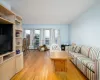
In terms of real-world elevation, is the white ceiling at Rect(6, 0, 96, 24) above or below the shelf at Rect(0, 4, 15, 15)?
above

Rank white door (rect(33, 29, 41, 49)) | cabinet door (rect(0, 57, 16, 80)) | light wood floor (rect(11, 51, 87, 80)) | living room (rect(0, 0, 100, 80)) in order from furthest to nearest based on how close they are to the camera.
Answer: white door (rect(33, 29, 41, 49)), light wood floor (rect(11, 51, 87, 80)), living room (rect(0, 0, 100, 80)), cabinet door (rect(0, 57, 16, 80))

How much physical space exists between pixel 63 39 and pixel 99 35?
5.70 meters

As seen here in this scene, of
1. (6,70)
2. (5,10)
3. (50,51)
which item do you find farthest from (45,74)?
(5,10)

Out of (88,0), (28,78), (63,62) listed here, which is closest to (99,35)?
(88,0)

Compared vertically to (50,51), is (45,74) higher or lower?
lower

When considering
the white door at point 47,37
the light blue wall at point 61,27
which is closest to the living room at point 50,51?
the white door at point 47,37

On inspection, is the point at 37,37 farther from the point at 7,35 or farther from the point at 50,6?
the point at 7,35

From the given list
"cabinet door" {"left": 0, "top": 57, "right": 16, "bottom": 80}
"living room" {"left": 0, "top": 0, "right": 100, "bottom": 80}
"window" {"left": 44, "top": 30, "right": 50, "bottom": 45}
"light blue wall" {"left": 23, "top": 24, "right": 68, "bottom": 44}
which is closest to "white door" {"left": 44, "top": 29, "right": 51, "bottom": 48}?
"window" {"left": 44, "top": 30, "right": 50, "bottom": 45}

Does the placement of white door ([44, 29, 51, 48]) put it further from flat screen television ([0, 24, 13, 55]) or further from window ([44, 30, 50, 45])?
flat screen television ([0, 24, 13, 55])

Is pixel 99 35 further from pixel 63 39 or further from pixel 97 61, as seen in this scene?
pixel 63 39

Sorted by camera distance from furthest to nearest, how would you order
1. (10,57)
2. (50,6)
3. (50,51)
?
(50,51)
(50,6)
(10,57)

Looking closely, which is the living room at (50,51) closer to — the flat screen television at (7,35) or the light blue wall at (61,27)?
the flat screen television at (7,35)

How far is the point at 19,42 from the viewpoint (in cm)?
346

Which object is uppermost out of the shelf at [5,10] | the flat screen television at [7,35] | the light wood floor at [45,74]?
the shelf at [5,10]
